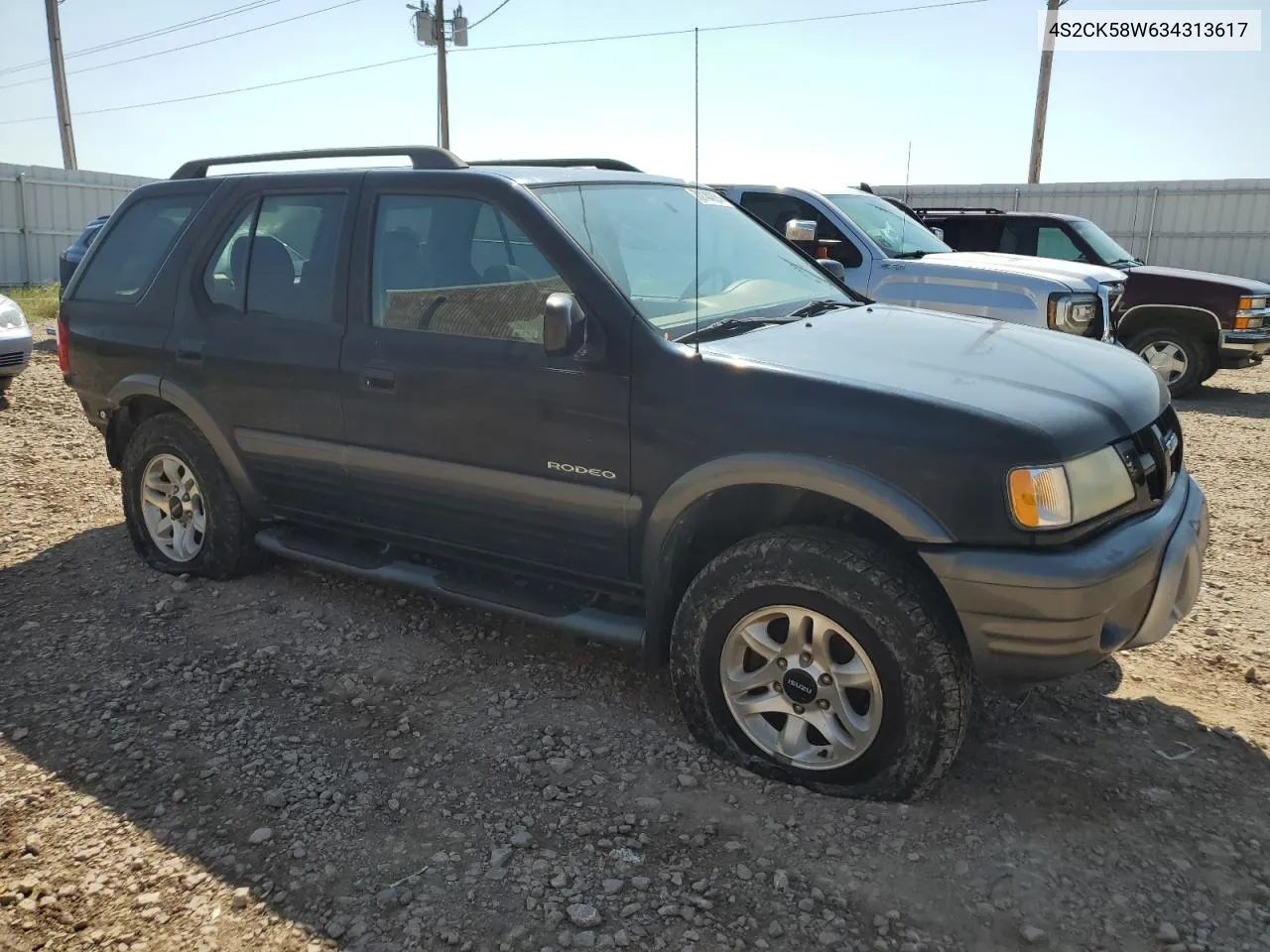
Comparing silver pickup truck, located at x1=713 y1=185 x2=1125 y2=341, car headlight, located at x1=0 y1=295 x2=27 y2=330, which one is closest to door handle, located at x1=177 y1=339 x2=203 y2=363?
silver pickup truck, located at x1=713 y1=185 x2=1125 y2=341

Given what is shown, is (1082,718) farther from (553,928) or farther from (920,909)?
(553,928)

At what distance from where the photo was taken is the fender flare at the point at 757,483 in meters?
2.71

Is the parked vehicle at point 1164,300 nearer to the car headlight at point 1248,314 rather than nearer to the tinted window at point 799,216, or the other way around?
the car headlight at point 1248,314

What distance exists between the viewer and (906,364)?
3.02 meters

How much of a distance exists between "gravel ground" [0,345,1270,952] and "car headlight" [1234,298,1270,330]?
6639 millimetres

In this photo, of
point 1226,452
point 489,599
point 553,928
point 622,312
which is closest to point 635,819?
→ point 553,928

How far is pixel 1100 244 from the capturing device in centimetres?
1089

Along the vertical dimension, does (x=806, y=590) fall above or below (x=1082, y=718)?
above

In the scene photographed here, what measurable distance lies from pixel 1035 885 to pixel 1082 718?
3.37 ft

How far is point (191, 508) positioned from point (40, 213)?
17922mm

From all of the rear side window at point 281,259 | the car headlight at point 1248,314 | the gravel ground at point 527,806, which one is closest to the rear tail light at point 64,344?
the rear side window at point 281,259

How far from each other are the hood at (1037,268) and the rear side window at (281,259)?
5.70 metres

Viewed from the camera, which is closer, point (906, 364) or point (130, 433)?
point (906, 364)

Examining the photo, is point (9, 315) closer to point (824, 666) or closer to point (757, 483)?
point (757, 483)
